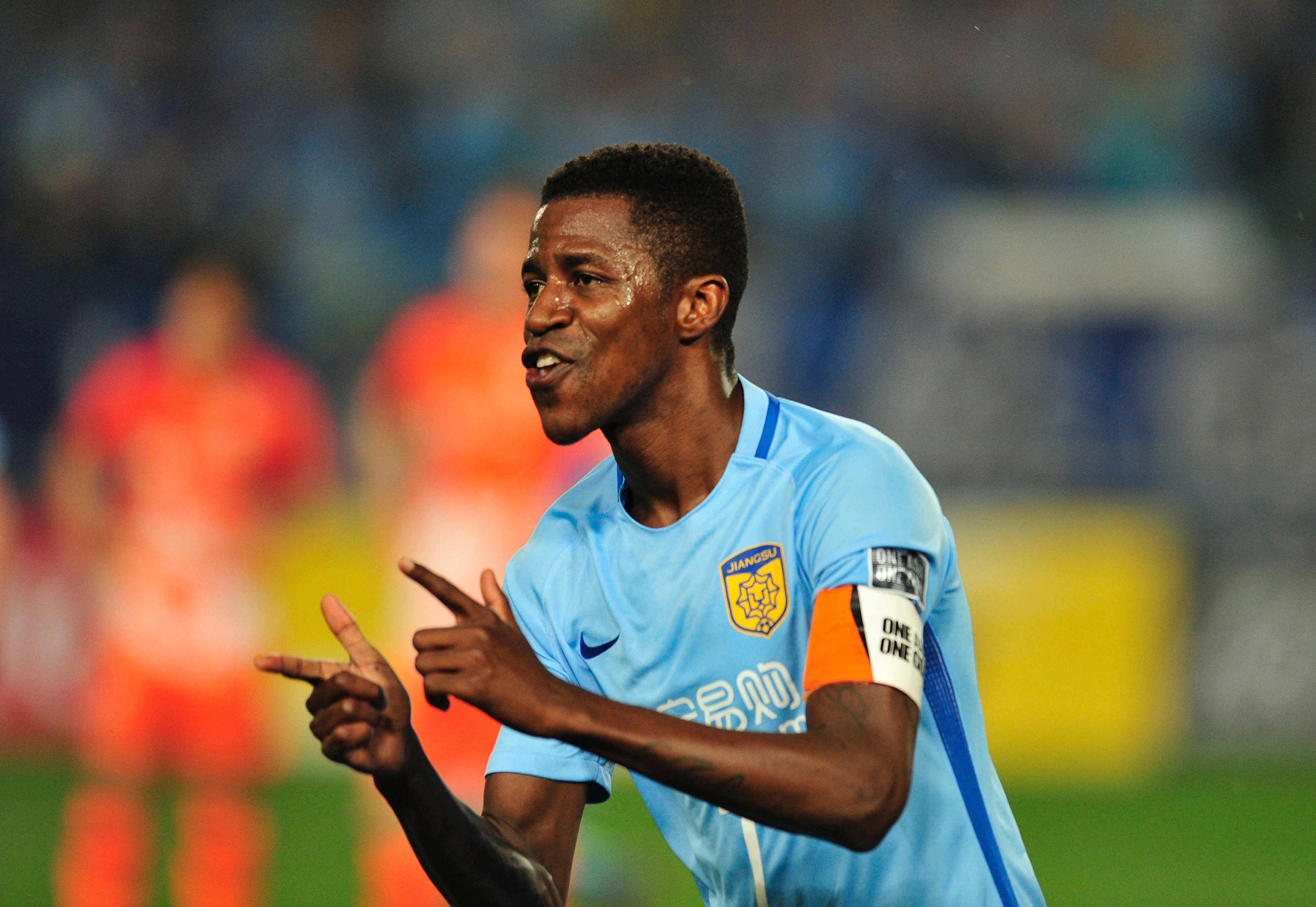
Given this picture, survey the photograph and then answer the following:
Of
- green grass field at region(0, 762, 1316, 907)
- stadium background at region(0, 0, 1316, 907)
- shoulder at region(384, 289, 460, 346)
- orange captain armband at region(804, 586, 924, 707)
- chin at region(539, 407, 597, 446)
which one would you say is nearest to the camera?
orange captain armband at region(804, 586, 924, 707)

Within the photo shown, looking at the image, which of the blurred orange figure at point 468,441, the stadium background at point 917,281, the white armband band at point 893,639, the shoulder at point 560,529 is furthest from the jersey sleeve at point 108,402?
the white armband band at point 893,639

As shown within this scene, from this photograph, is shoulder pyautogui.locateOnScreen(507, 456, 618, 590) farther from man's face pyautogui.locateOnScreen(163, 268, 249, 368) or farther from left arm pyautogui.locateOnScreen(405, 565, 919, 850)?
man's face pyautogui.locateOnScreen(163, 268, 249, 368)

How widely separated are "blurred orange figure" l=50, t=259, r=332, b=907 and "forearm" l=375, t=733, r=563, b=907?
4.09 meters

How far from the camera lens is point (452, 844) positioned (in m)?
2.49

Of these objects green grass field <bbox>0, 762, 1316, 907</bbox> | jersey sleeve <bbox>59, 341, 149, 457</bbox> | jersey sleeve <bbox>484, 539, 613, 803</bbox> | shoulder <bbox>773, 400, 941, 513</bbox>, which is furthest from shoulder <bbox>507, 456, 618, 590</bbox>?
jersey sleeve <bbox>59, 341, 149, 457</bbox>

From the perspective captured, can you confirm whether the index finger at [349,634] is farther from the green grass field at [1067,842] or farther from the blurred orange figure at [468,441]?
the green grass field at [1067,842]

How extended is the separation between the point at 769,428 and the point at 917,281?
8257mm

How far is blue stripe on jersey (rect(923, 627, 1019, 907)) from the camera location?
256cm

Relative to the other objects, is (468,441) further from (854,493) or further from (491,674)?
(491,674)

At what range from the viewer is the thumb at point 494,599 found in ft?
7.71

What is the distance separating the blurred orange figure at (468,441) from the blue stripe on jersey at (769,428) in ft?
11.4

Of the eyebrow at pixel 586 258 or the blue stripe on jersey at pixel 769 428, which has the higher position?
the eyebrow at pixel 586 258

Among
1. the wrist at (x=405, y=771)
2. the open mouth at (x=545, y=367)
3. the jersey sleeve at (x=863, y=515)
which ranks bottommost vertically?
the wrist at (x=405, y=771)

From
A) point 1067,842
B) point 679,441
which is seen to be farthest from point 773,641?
point 1067,842
